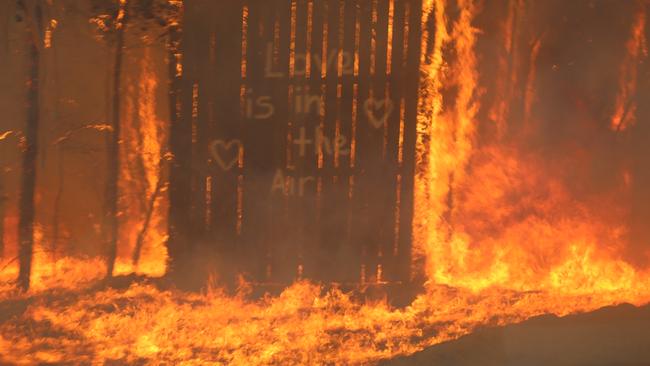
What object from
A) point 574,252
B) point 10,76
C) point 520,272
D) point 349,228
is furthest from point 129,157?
point 574,252

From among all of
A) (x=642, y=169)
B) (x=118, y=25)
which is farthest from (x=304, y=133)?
(x=642, y=169)

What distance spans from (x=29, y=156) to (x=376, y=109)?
3022 millimetres

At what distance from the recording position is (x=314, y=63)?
510 cm

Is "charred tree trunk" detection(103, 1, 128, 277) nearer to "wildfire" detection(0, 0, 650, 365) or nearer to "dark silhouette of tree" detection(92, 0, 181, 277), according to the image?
"dark silhouette of tree" detection(92, 0, 181, 277)

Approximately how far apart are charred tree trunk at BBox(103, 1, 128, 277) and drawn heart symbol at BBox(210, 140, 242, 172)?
860 millimetres

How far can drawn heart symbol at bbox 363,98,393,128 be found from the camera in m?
5.11

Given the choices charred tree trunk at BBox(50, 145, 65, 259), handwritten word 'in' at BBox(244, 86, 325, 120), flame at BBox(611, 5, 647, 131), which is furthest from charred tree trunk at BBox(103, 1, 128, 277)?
flame at BBox(611, 5, 647, 131)

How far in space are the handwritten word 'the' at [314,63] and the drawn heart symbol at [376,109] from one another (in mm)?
308

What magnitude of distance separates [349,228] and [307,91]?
4.09 ft

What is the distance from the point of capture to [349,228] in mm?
5262

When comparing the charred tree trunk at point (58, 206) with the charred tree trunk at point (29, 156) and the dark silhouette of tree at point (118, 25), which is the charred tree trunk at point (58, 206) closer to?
the charred tree trunk at point (29, 156)

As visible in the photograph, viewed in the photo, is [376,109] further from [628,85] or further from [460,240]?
[628,85]

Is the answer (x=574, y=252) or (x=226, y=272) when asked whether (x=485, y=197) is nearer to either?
(x=574, y=252)

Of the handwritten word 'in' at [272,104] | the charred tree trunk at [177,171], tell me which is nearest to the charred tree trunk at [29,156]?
the charred tree trunk at [177,171]
